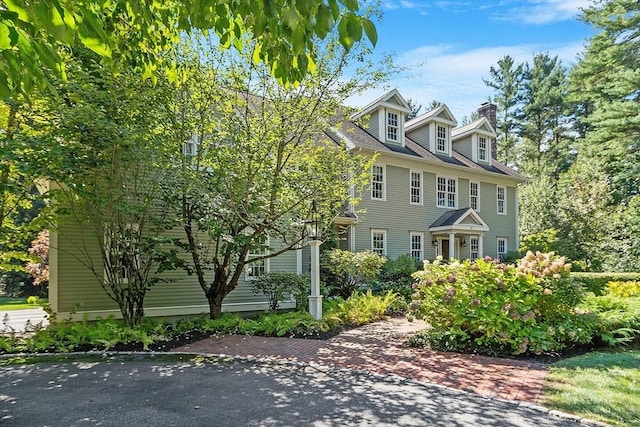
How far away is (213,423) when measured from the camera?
14.0 ft

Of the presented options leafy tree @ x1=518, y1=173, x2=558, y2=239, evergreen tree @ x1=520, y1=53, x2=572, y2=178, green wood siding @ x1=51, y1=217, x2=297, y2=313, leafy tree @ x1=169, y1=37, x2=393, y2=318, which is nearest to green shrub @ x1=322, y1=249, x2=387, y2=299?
leafy tree @ x1=169, y1=37, x2=393, y2=318

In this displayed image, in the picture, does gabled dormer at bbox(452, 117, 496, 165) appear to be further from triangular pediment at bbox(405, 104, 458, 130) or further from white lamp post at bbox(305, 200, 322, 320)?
white lamp post at bbox(305, 200, 322, 320)

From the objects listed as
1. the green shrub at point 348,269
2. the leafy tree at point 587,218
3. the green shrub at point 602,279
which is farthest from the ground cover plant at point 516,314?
the leafy tree at point 587,218

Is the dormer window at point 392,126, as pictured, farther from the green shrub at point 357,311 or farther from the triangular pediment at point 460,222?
the green shrub at point 357,311

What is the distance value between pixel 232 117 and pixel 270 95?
98cm

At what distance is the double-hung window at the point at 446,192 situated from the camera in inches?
800

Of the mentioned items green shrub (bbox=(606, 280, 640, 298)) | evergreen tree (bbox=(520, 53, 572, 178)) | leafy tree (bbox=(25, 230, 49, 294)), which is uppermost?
evergreen tree (bbox=(520, 53, 572, 178))

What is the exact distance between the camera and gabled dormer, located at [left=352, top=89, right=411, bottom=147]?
18.3 m

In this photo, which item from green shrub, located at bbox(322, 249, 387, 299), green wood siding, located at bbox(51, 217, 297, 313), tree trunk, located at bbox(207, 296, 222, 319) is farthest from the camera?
green shrub, located at bbox(322, 249, 387, 299)

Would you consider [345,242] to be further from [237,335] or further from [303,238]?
[237,335]

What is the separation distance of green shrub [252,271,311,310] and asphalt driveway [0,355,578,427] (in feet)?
17.6

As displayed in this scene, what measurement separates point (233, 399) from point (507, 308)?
4.63 meters

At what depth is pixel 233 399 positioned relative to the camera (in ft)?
16.4

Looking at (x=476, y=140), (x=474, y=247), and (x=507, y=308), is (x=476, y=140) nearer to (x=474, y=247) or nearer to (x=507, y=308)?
(x=474, y=247)
